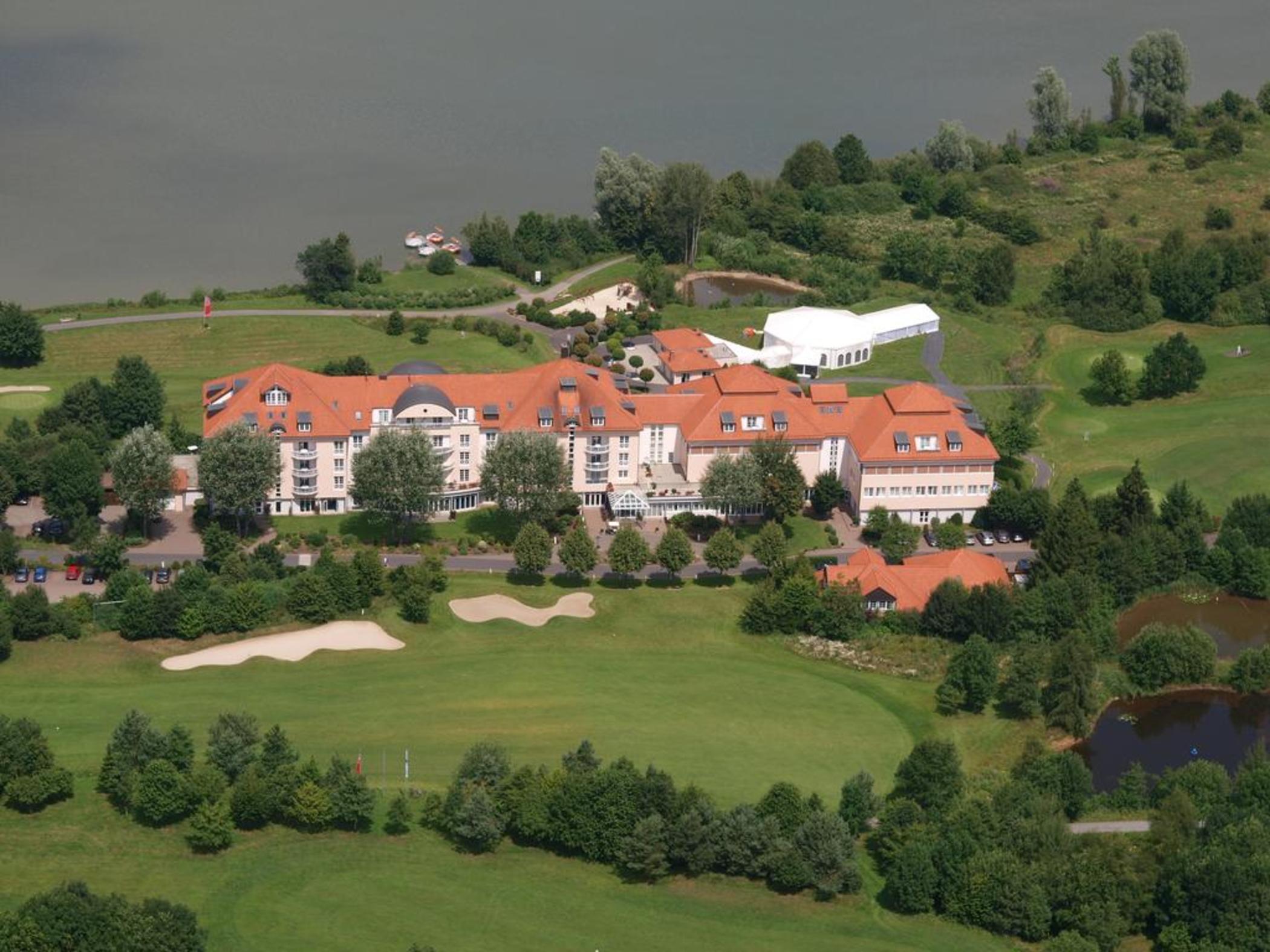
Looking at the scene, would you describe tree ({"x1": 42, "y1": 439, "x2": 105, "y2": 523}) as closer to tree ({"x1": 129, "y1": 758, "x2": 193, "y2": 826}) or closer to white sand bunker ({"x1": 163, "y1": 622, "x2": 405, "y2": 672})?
white sand bunker ({"x1": 163, "y1": 622, "x2": 405, "y2": 672})

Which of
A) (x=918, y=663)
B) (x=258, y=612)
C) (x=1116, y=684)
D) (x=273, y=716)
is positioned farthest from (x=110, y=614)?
(x=1116, y=684)

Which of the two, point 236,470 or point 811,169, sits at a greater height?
point 811,169

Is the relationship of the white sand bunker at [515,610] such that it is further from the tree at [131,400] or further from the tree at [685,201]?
the tree at [685,201]

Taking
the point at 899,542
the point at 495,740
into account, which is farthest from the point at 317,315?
the point at 495,740

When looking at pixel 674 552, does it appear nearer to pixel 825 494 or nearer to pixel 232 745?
pixel 825 494

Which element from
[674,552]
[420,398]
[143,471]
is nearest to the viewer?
[674,552]

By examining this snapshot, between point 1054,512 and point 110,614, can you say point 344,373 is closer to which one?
point 110,614
